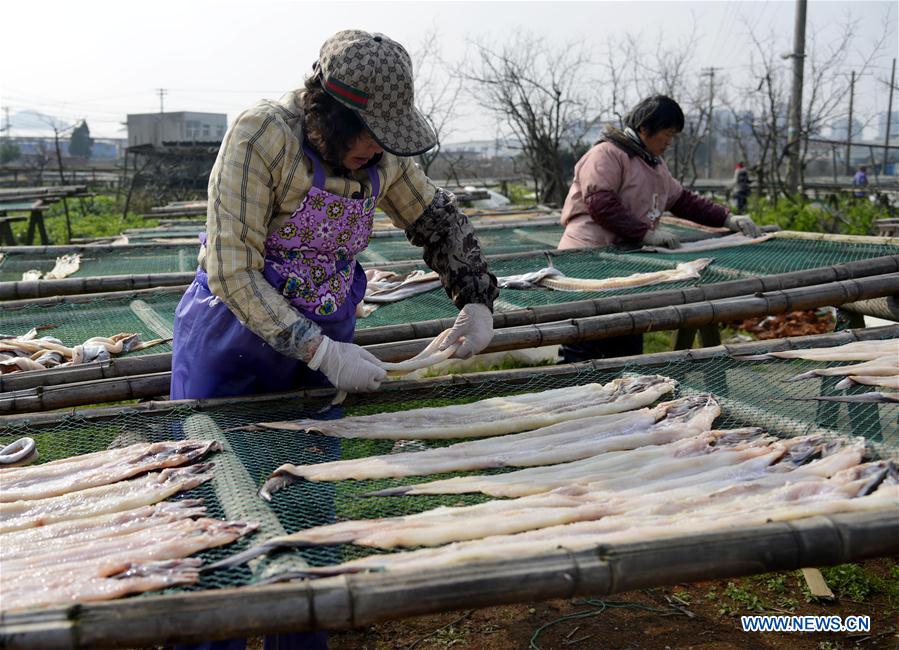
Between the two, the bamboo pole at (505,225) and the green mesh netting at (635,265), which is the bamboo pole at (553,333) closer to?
the green mesh netting at (635,265)

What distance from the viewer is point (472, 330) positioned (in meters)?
3.28

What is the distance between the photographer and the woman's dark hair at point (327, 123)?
2.59m

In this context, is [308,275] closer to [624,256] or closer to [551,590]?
[551,590]

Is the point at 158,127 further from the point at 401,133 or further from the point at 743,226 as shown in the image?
the point at 401,133

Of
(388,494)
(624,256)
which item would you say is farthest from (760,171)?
(388,494)

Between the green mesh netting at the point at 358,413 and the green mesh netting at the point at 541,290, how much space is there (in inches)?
62.1

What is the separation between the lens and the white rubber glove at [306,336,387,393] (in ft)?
9.12

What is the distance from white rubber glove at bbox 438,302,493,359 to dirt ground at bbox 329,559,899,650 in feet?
3.70

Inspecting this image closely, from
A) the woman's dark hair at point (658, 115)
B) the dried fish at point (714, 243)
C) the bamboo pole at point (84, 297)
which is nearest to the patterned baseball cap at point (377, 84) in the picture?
the woman's dark hair at point (658, 115)

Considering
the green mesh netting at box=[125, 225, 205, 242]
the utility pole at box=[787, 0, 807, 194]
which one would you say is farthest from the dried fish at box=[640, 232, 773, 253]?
the utility pole at box=[787, 0, 807, 194]

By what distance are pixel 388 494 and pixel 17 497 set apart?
101cm

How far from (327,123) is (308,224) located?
36 centimetres

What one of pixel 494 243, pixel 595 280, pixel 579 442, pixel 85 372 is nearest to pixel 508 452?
pixel 579 442

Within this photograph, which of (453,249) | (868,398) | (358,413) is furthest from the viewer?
(453,249)
